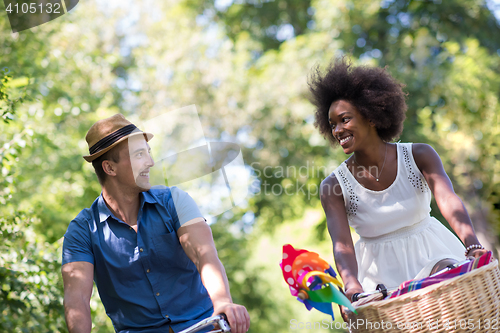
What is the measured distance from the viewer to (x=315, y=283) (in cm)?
175

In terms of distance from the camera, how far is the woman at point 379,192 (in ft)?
8.64

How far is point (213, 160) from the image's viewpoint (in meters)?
3.49

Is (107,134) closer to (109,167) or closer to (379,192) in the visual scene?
(109,167)

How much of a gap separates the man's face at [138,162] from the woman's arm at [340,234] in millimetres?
1073

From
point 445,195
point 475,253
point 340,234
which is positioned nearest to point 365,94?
point 445,195

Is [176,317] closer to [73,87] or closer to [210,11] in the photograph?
[73,87]

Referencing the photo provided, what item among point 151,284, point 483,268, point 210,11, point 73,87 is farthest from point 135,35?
point 483,268

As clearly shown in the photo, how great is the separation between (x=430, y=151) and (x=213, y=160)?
155cm

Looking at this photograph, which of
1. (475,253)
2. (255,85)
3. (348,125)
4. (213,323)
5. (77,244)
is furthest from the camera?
(255,85)

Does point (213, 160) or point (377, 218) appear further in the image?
point (213, 160)

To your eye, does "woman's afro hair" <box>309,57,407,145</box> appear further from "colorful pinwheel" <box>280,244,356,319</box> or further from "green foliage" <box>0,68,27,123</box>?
"green foliage" <box>0,68,27,123</box>

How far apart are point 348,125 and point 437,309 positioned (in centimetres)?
127

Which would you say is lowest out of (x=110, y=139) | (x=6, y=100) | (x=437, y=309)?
(x=437, y=309)

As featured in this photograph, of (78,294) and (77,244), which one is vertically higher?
(77,244)
